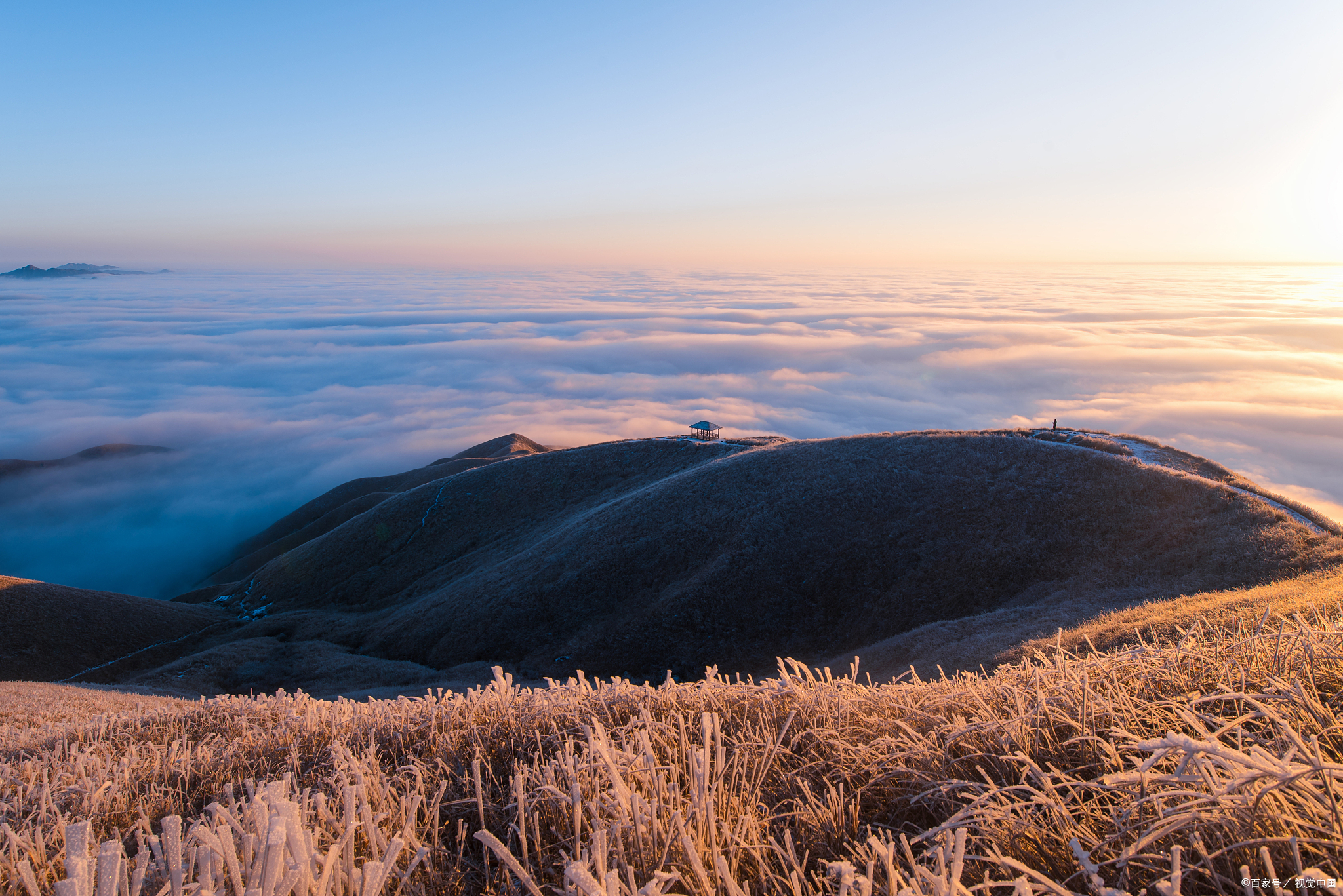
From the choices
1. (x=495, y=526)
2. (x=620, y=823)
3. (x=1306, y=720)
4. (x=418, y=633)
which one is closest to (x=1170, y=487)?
(x=1306, y=720)

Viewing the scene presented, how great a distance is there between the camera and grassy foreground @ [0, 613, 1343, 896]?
133 cm

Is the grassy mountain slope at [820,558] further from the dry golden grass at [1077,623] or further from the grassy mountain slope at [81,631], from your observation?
the grassy mountain slope at [81,631]

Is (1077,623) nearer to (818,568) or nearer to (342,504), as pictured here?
(818,568)

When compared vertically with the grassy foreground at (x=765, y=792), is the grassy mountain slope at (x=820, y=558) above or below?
below

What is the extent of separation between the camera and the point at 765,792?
218 centimetres

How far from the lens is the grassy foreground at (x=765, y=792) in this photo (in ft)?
4.35

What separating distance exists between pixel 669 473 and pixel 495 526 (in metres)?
15.5

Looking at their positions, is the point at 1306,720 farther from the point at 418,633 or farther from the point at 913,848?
the point at 418,633

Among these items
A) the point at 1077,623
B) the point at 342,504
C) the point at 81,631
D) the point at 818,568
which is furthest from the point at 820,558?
the point at 342,504

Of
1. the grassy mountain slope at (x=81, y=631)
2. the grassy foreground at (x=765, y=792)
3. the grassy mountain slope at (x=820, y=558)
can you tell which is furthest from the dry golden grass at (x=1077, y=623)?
the grassy mountain slope at (x=81, y=631)

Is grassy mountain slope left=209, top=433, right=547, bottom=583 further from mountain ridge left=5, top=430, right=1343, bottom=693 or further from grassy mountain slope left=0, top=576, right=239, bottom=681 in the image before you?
mountain ridge left=5, top=430, right=1343, bottom=693

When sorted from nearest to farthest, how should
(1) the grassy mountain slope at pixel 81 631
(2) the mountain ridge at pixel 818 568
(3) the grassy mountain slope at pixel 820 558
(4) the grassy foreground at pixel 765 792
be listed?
(4) the grassy foreground at pixel 765 792 → (2) the mountain ridge at pixel 818 568 → (3) the grassy mountain slope at pixel 820 558 → (1) the grassy mountain slope at pixel 81 631

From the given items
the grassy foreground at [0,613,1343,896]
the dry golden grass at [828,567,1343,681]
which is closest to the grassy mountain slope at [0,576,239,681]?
the dry golden grass at [828,567,1343,681]

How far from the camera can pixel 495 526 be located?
52.2 meters
